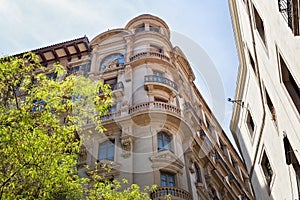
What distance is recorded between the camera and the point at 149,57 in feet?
91.0

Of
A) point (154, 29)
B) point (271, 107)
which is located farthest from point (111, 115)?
point (271, 107)

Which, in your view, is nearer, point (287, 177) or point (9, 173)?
point (9, 173)

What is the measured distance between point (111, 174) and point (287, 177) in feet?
34.6

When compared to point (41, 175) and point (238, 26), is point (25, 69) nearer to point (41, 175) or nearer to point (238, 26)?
point (41, 175)

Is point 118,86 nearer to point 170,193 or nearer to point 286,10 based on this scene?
point 170,193

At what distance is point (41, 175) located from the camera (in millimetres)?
11828

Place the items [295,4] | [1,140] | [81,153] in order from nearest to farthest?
1. [295,4]
2. [1,140]
3. [81,153]

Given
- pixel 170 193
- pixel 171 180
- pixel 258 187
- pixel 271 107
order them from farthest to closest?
pixel 171 180
pixel 170 193
pixel 258 187
pixel 271 107

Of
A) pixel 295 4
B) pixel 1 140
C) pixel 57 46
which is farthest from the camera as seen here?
pixel 57 46

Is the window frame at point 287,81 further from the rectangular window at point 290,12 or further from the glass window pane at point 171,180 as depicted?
the glass window pane at point 171,180

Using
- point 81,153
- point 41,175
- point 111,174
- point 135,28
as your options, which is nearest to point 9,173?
point 41,175

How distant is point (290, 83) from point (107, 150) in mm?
13574

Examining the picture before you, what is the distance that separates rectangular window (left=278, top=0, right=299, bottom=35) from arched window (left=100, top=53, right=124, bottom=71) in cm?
1961

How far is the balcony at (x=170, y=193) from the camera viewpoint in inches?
739
